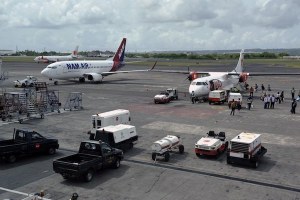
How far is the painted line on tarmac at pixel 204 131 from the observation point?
93.5 ft

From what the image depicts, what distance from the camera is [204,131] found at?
31.6 meters

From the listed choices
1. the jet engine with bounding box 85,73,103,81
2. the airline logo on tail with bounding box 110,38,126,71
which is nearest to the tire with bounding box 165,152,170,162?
the jet engine with bounding box 85,73,103,81

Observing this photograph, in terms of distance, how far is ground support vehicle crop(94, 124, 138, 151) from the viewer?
24359 millimetres

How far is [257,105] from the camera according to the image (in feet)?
155

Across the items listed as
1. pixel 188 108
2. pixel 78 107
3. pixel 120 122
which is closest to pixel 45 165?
pixel 120 122

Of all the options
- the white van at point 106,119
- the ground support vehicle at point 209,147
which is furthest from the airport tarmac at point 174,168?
the white van at point 106,119

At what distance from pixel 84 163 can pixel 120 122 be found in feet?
35.9

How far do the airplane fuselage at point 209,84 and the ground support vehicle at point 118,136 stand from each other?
23592 mm

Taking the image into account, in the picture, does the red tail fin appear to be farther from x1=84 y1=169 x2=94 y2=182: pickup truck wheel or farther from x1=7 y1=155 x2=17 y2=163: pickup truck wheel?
x1=84 y1=169 x2=94 y2=182: pickup truck wheel

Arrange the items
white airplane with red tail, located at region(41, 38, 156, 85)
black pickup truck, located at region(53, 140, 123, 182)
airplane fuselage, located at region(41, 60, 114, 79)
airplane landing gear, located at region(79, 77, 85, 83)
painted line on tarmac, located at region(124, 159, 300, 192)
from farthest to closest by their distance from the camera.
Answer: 1. airplane landing gear, located at region(79, 77, 85, 83)
2. white airplane with red tail, located at region(41, 38, 156, 85)
3. airplane fuselage, located at region(41, 60, 114, 79)
4. painted line on tarmac, located at region(124, 159, 300, 192)
5. black pickup truck, located at region(53, 140, 123, 182)

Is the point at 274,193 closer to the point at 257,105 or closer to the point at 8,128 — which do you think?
the point at 8,128

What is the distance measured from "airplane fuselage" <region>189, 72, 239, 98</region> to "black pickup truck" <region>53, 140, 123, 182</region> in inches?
1108

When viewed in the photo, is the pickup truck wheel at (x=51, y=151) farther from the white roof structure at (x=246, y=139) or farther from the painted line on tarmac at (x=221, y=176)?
the white roof structure at (x=246, y=139)

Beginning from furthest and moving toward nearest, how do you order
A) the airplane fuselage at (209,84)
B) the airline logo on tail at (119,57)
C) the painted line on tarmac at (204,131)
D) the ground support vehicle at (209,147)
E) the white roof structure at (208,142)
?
the airline logo on tail at (119,57), the airplane fuselage at (209,84), the painted line on tarmac at (204,131), the white roof structure at (208,142), the ground support vehicle at (209,147)
